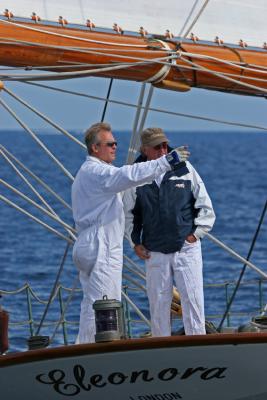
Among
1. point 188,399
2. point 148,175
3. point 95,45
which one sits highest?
point 95,45

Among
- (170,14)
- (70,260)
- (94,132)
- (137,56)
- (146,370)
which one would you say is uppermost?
(170,14)

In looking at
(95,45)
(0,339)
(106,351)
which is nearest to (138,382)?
(106,351)

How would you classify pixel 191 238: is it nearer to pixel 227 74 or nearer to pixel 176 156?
pixel 176 156

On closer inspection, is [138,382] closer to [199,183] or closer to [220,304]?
[199,183]

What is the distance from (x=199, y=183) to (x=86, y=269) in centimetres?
108

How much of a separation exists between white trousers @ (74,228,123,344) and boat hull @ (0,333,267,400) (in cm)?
42

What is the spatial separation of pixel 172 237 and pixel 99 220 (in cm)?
59

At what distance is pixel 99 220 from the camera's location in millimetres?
10812

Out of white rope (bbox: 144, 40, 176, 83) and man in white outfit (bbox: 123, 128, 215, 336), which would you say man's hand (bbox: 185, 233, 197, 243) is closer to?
man in white outfit (bbox: 123, 128, 215, 336)

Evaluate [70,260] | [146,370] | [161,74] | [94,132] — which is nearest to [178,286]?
[146,370]

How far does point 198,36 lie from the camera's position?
12.5 m

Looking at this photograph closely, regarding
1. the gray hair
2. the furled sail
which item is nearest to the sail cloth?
the furled sail

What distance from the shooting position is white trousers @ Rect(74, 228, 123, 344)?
10.7 meters

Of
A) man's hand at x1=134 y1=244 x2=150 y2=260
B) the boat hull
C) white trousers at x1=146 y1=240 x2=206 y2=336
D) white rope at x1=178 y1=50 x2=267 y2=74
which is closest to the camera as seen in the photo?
the boat hull
